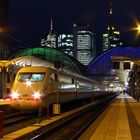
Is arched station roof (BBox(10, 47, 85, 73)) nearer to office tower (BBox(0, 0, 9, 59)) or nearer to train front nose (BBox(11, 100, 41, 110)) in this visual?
office tower (BBox(0, 0, 9, 59))

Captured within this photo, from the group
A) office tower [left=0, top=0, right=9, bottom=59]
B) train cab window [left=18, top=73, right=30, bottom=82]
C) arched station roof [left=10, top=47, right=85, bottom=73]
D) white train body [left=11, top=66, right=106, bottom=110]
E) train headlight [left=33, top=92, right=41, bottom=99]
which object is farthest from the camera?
arched station roof [left=10, top=47, right=85, bottom=73]

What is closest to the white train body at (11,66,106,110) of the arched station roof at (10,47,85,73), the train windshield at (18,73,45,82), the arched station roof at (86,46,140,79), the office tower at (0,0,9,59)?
the train windshield at (18,73,45,82)

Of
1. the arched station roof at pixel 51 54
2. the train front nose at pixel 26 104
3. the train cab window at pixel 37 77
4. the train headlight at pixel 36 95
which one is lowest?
the train front nose at pixel 26 104

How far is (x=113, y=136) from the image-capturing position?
19484 millimetres

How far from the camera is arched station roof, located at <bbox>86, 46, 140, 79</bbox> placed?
15038 cm

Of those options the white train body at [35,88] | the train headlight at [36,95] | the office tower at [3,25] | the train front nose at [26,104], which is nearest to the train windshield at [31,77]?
the white train body at [35,88]

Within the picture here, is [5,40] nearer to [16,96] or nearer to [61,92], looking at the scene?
[61,92]

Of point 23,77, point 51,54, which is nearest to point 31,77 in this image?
point 23,77

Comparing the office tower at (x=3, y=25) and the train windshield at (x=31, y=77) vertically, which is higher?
the office tower at (x=3, y=25)

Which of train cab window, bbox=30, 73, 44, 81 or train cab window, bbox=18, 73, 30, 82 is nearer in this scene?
train cab window, bbox=30, 73, 44, 81

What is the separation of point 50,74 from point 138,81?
2676 centimetres

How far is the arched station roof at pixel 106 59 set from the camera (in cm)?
15038

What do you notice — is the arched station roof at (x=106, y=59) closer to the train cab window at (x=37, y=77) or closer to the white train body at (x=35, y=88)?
the white train body at (x=35, y=88)

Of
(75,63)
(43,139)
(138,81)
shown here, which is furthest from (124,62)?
(75,63)
